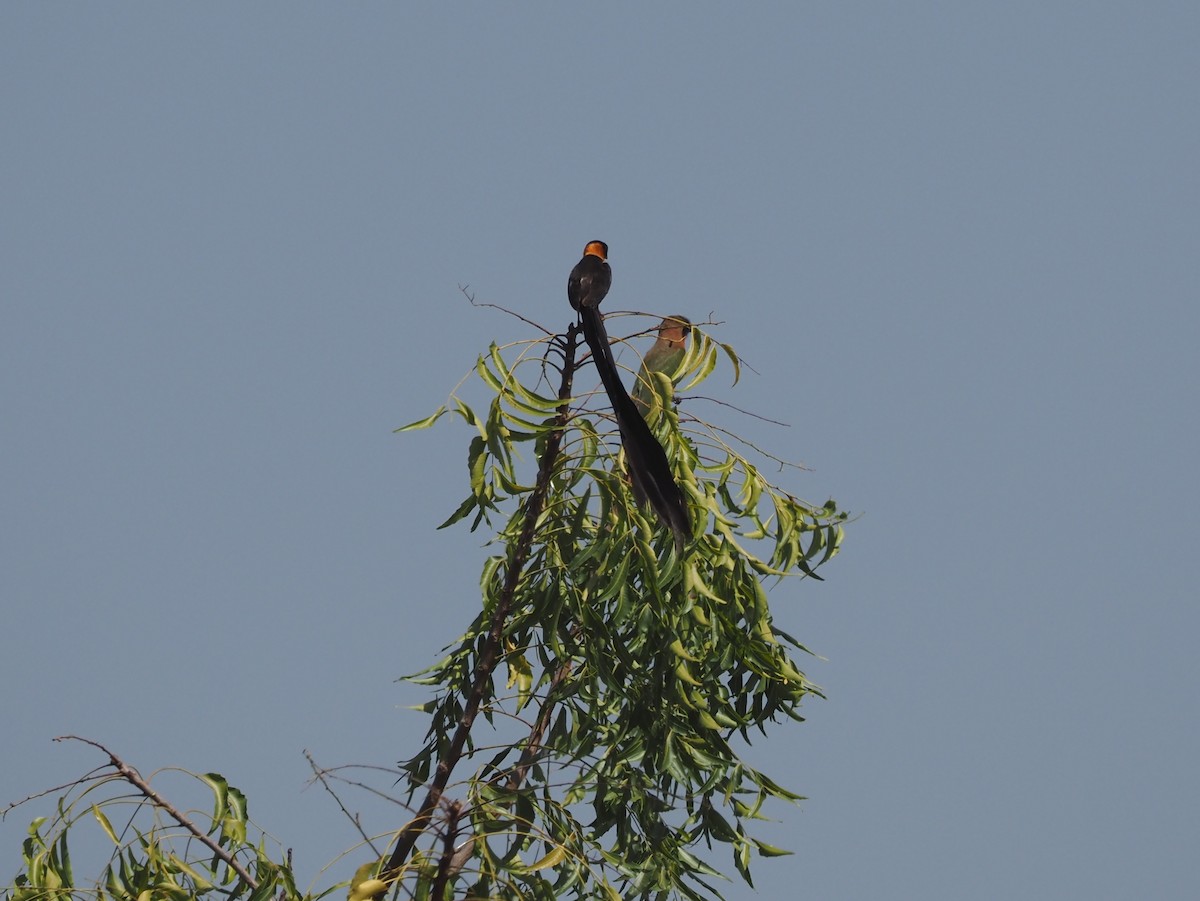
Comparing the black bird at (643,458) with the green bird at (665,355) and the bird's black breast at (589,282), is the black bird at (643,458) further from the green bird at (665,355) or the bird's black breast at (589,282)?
the green bird at (665,355)

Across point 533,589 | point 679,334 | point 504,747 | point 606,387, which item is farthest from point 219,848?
point 679,334

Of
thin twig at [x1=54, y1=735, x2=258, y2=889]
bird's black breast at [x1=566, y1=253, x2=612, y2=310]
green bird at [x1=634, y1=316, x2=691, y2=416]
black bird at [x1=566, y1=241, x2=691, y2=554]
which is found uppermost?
green bird at [x1=634, y1=316, x2=691, y2=416]

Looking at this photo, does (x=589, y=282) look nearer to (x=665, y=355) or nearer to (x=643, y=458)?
(x=643, y=458)

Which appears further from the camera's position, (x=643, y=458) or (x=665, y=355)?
(x=665, y=355)

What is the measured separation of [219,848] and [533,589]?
89 cm

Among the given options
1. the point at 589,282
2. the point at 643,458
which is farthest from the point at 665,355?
the point at 643,458

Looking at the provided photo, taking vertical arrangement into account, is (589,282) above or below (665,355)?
below

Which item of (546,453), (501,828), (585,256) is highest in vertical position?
(585,256)

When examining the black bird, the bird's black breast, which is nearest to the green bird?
the bird's black breast

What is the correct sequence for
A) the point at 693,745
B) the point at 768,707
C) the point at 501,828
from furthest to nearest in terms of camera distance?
the point at 768,707
the point at 693,745
the point at 501,828

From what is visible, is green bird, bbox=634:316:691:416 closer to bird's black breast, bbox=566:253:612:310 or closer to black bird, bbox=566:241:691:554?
bird's black breast, bbox=566:253:612:310

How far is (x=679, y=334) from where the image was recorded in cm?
450

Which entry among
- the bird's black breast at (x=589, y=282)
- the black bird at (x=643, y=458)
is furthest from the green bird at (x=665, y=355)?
the black bird at (x=643, y=458)

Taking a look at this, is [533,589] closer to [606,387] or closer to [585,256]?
[606,387]
